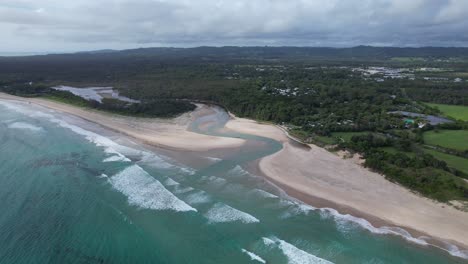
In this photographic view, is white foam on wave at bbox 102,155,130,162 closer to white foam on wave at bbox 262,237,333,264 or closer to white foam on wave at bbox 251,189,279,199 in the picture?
white foam on wave at bbox 251,189,279,199

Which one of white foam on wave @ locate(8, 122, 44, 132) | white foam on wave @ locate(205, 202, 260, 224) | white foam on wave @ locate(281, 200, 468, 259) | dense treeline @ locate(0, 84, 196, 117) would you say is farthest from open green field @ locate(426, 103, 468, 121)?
white foam on wave @ locate(8, 122, 44, 132)

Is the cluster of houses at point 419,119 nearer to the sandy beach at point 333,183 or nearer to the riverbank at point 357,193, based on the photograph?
the sandy beach at point 333,183

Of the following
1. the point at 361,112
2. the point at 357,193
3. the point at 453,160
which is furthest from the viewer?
the point at 361,112

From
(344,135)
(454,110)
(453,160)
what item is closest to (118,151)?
(344,135)

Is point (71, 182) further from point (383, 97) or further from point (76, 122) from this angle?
point (383, 97)

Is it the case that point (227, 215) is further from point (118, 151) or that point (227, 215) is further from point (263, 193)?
point (118, 151)

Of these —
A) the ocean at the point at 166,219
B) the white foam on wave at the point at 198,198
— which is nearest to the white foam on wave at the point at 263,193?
the ocean at the point at 166,219
